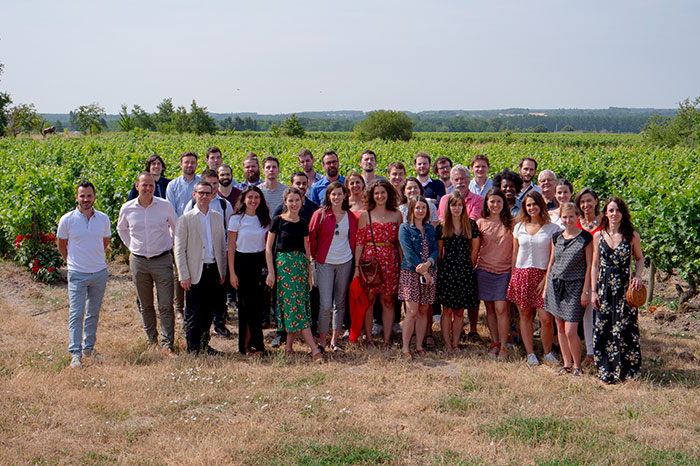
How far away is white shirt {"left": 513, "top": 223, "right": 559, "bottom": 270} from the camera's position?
5.64m

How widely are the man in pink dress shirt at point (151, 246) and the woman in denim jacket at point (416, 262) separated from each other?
2434 mm

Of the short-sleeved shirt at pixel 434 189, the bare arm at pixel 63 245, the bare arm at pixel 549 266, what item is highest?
the short-sleeved shirt at pixel 434 189

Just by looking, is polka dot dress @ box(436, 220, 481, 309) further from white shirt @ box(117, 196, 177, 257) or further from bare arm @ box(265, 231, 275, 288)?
white shirt @ box(117, 196, 177, 257)

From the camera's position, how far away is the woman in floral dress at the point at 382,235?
19.9 ft

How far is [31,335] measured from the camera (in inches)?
266

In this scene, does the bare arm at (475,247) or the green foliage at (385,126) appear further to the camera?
the green foliage at (385,126)

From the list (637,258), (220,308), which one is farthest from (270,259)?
(637,258)

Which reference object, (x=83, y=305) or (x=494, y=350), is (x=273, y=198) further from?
(x=494, y=350)

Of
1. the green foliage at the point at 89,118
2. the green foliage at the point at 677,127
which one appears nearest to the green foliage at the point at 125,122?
the green foliage at the point at 89,118

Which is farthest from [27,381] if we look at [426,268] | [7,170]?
[7,170]

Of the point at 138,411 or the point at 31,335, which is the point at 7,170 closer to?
the point at 31,335

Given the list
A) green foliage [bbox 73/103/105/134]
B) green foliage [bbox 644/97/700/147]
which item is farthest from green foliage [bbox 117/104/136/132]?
green foliage [bbox 644/97/700/147]

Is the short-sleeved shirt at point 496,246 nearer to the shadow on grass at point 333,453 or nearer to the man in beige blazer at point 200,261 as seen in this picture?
the shadow on grass at point 333,453

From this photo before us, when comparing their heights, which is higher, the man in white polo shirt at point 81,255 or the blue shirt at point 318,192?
the blue shirt at point 318,192
